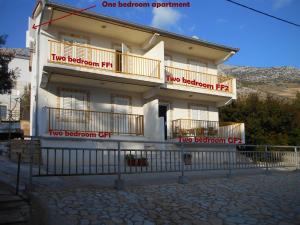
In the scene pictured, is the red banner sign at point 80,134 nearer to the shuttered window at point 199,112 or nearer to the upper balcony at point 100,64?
the upper balcony at point 100,64

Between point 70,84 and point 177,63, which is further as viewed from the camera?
point 177,63

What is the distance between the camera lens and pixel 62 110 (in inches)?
720

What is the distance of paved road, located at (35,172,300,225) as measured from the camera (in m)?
7.29

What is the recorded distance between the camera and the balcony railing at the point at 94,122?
59.0 ft

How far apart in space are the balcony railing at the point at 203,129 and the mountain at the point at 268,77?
65440 millimetres

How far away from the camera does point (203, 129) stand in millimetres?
22125

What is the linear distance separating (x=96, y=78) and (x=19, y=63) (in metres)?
30.9

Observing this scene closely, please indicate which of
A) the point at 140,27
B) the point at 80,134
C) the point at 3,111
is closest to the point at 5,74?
the point at 80,134

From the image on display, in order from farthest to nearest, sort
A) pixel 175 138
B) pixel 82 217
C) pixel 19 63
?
pixel 19 63
pixel 175 138
pixel 82 217

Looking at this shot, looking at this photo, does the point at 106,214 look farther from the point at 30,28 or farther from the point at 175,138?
the point at 30,28

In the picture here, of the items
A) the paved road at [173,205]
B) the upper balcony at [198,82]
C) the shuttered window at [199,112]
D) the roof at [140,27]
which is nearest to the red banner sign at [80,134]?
the upper balcony at [198,82]

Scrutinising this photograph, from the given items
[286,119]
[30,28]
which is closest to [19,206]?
[30,28]

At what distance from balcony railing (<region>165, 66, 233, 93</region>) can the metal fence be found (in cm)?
711

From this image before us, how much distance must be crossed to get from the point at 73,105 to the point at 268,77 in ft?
306
